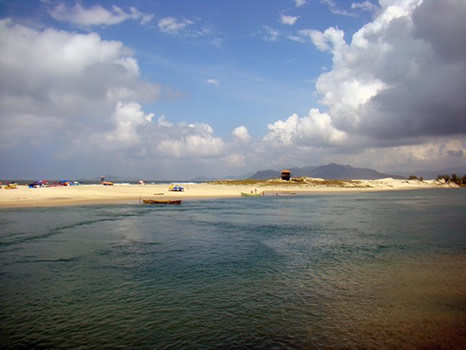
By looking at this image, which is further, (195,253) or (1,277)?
(195,253)

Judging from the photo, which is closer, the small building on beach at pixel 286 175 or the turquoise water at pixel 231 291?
the turquoise water at pixel 231 291

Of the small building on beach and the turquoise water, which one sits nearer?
the turquoise water

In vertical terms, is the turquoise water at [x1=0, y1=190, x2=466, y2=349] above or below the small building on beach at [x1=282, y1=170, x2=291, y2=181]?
below

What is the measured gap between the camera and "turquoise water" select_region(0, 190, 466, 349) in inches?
457

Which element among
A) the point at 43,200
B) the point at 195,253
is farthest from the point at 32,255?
the point at 43,200

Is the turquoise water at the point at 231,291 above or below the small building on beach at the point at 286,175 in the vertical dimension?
below

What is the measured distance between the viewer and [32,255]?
2300 cm

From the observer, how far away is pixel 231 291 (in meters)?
16.2

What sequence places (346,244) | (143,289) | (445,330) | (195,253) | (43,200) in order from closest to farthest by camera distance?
1. (445,330)
2. (143,289)
3. (195,253)
4. (346,244)
5. (43,200)

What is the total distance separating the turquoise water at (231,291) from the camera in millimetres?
11617

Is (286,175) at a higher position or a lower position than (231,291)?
higher

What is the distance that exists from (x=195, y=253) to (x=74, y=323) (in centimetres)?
1227

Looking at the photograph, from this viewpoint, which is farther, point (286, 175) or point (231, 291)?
point (286, 175)

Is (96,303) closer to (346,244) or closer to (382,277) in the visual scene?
(382,277)
